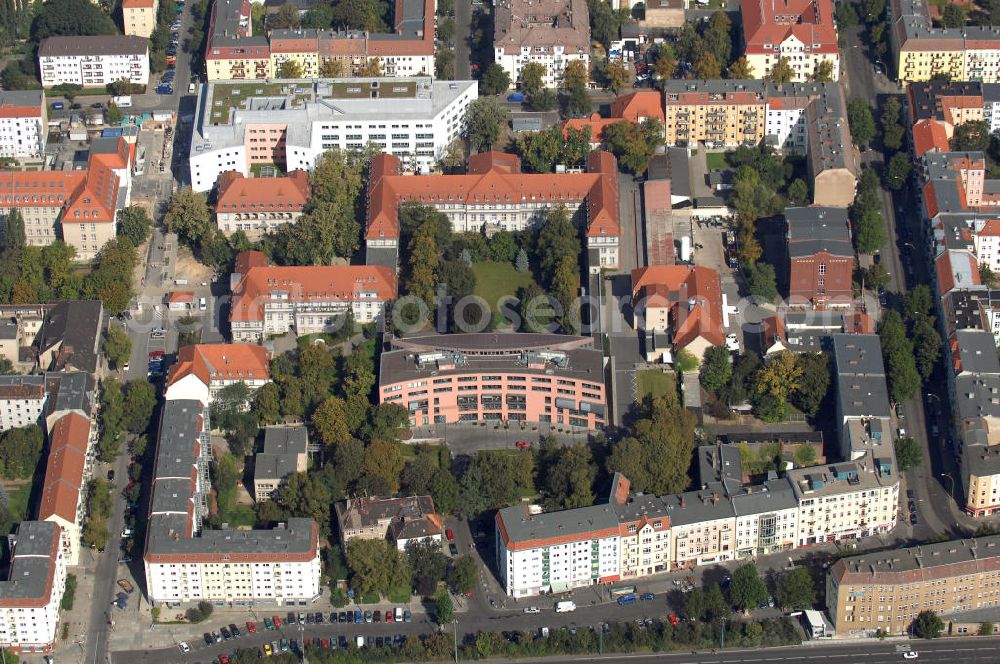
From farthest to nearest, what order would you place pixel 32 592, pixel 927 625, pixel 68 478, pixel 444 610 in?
1. pixel 68 478
2. pixel 444 610
3. pixel 927 625
4. pixel 32 592

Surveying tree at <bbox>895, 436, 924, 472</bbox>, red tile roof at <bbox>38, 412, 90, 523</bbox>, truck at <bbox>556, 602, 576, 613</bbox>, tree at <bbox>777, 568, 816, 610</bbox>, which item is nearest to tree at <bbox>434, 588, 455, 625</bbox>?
truck at <bbox>556, 602, 576, 613</bbox>

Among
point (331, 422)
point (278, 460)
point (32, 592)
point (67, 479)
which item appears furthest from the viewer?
point (331, 422)

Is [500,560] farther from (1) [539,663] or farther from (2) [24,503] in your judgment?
(2) [24,503]

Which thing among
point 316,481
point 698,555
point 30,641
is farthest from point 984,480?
point 30,641

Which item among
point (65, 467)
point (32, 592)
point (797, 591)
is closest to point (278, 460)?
point (65, 467)

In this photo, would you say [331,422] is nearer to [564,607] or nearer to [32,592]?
[564,607]

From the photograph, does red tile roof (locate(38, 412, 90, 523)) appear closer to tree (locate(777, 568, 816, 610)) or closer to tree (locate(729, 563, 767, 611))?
tree (locate(729, 563, 767, 611))
